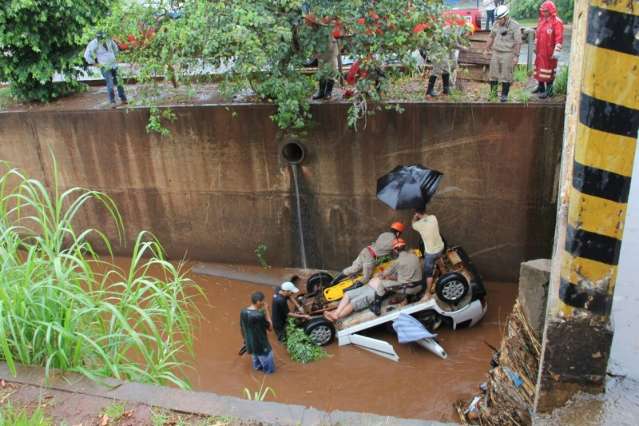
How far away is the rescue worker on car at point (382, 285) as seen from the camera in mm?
7156

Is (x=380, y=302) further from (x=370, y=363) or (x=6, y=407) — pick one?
(x=6, y=407)

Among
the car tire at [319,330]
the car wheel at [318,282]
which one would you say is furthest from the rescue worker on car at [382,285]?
the car wheel at [318,282]

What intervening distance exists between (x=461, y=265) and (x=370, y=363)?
1.83 metres

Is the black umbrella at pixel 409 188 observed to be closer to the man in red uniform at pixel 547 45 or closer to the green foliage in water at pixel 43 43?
the man in red uniform at pixel 547 45

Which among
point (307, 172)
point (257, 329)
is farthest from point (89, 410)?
point (307, 172)

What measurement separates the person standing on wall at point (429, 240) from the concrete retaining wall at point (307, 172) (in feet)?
4.03

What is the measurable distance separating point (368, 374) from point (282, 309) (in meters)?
1.36

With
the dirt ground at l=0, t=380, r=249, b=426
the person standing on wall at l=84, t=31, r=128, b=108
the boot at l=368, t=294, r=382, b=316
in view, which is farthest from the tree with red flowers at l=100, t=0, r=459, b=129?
the dirt ground at l=0, t=380, r=249, b=426

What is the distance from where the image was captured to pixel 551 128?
766 cm

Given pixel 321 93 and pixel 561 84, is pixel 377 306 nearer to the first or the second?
pixel 321 93

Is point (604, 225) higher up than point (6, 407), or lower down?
higher up

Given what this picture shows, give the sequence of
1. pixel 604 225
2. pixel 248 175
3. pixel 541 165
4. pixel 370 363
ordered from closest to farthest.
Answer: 1. pixel 604 225
2. pixel 370 363
3. pixel 541 165
4. pixel 248 175

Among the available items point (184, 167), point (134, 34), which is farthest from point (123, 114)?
point (134, 34)

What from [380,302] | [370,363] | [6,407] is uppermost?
[6,407]
